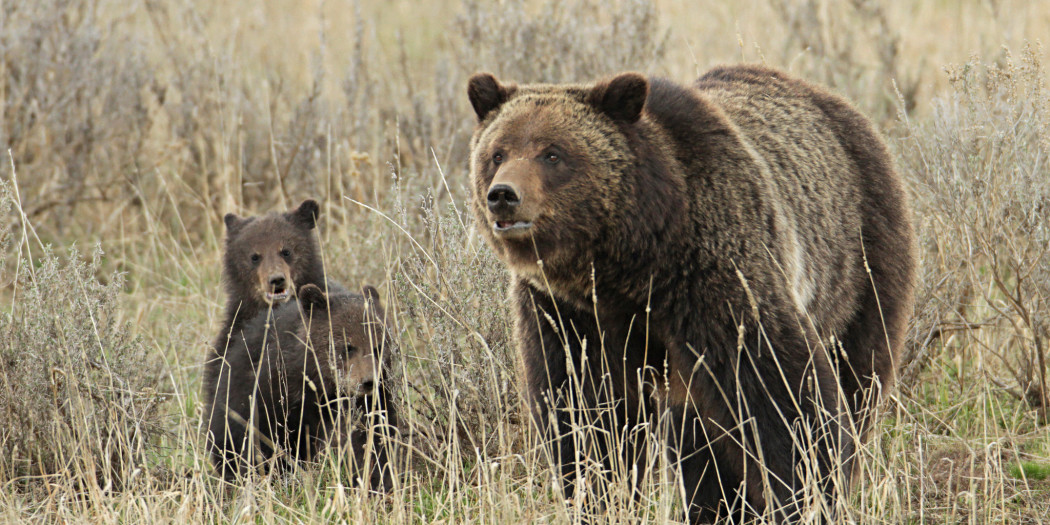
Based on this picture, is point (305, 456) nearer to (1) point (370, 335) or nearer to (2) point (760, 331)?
(1) point (370, 335)

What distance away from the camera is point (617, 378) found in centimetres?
451

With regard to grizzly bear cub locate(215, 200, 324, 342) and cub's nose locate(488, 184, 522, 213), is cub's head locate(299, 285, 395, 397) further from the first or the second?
cub's nose locate(488, 184, 522, 213)

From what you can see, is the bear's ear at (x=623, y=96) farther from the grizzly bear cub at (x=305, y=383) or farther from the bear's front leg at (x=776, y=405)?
the grizzly bear cub at (x=305, y=383)

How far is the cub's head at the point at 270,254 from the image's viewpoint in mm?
5992

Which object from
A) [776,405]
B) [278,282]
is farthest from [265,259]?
[776,405]

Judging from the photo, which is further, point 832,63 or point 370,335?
point 832,63

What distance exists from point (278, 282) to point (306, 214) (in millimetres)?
558

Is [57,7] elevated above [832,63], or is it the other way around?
[57,7]

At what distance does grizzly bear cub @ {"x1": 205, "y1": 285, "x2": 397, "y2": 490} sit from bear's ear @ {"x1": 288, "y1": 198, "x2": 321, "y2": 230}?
0.90 m

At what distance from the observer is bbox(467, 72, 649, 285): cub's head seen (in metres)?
4.11

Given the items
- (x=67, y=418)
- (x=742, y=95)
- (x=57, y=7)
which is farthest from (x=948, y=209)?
(x=57, y=7)

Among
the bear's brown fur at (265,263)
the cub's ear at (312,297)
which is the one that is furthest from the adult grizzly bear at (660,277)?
the bear's brown fur at (265,263)

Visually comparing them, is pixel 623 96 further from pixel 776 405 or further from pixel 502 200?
pixel 776 405

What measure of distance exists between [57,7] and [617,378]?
6557 mm
